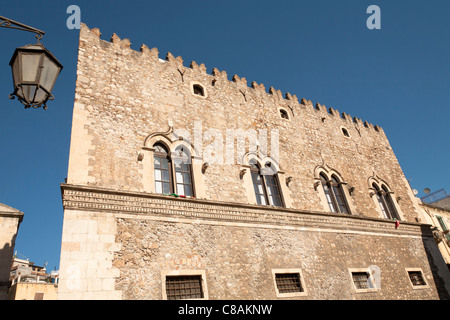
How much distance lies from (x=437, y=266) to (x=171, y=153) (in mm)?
11139

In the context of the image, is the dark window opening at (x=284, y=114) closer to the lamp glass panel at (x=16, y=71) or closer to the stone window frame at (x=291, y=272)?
the stone window frame at (x=291, y=272)

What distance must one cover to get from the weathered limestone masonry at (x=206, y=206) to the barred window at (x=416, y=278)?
235 mm

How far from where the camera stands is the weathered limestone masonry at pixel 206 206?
6613mm

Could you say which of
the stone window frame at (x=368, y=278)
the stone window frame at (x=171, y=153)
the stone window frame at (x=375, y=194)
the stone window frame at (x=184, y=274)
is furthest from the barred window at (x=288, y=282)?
the stone window frame at (x=375, y=194)

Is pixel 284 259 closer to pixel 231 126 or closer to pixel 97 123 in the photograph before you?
pixel 231 126

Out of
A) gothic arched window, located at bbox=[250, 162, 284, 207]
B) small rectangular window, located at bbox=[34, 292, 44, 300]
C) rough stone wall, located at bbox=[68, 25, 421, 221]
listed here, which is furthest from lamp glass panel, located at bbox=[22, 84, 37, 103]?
small rectangular window, located at bbox=[34, 292, 44, 300]

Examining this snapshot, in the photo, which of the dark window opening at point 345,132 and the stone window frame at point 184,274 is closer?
the stone window frame at point 184,274

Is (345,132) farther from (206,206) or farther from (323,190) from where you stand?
(206,206)

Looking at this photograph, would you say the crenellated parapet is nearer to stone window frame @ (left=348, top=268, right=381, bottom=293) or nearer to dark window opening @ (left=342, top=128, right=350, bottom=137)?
dark window opening @ (left=342, top=128, right=350, bottom=137)

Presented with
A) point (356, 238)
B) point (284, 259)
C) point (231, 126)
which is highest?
point (231, 126)
